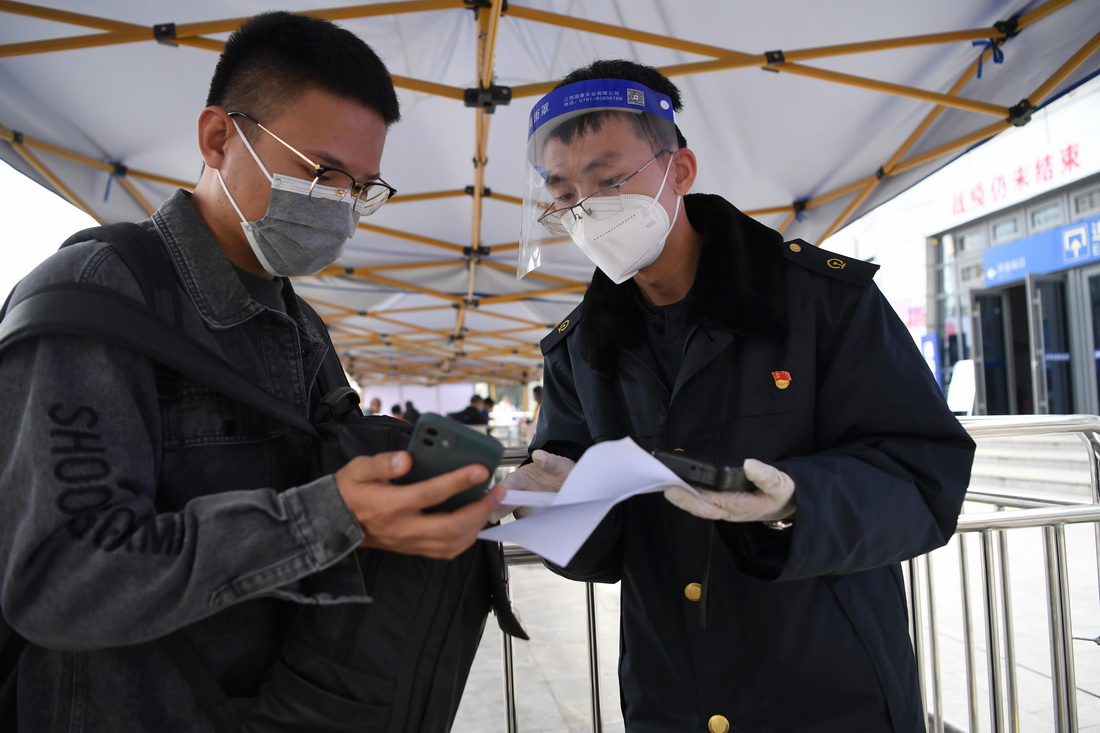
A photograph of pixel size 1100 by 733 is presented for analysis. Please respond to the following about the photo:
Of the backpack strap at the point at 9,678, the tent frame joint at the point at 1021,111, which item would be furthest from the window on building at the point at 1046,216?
the backpack strap at the point at 9,678

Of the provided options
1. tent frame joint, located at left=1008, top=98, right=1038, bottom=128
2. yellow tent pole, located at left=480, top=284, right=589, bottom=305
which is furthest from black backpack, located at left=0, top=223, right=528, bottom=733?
yellow tent pole, located at left=480, top=284, right=589, bottom=305

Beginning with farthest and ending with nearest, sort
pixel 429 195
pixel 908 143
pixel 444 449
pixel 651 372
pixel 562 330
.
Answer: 1. pixel 429 195
2. pixel 908 143
3. pixel 562 330
4. pixel 651 372
5. pixel 444 449

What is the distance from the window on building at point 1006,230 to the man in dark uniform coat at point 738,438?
53.9ft

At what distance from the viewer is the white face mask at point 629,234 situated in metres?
1.79

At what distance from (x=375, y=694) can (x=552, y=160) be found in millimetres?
1351

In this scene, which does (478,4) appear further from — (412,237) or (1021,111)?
(412,237)

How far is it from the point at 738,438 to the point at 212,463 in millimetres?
1061

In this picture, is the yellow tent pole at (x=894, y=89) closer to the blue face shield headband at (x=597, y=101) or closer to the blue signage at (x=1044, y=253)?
the blue face shield headband at (x=597, y=101)

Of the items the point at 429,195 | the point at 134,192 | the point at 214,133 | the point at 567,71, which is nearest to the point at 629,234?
the point at 214,133

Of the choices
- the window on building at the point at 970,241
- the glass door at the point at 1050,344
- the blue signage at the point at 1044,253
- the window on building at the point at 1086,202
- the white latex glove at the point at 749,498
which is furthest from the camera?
the window on building at the point at 970,241

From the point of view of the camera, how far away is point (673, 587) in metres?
1.61

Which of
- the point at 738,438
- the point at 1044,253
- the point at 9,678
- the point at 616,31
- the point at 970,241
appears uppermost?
the point at 970,241

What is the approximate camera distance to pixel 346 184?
4.91 ft

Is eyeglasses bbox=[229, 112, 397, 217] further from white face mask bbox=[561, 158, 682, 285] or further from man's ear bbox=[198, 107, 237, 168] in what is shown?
white face mask bbox=[561, 158, 682, 285]
